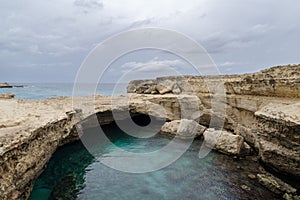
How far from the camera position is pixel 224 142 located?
12.1 m

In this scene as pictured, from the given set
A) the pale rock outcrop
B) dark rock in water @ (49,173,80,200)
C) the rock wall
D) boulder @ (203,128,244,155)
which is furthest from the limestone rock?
the rock wall

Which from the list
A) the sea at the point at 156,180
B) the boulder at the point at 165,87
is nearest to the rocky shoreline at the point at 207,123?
the sea at the point at 156,180

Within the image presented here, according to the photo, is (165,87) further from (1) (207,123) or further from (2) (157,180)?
(2) (157,180)

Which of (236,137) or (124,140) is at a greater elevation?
(236,137)

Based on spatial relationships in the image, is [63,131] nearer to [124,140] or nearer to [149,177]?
[149,177]

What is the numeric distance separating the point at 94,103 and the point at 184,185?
999 cm

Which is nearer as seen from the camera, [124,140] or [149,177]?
[149,177]

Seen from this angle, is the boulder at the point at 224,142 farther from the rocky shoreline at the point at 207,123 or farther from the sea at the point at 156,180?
the sea at the point at 156,180

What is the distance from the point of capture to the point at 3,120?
7.03m

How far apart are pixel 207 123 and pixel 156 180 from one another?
967 centimetres

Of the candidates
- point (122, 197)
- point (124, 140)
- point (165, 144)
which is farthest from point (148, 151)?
point (122, 197)

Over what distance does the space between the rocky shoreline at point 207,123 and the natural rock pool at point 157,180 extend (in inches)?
36.2

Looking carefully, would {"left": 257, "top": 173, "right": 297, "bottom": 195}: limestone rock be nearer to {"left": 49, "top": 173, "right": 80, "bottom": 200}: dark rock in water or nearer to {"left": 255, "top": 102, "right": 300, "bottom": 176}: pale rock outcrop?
{"left": 255, "top": 102, "right": 300, "bottom": 176}: pale rock outcrop

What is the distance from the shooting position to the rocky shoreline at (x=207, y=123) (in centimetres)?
581
